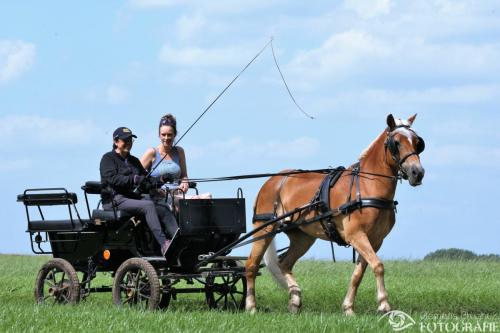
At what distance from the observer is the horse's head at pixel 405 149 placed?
10.8 m

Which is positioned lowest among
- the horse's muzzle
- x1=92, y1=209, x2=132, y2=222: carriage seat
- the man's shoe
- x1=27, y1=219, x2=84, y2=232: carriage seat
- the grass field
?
the grass field

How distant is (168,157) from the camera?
12.3 m

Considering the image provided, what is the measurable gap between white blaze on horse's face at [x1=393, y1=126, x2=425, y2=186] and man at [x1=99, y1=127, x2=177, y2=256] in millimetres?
2953

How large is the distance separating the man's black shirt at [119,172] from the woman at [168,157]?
0.24m

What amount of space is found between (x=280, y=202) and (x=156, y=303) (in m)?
2.30

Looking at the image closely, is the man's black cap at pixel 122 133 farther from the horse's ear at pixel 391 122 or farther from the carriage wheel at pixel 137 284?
the horse's ear at pixel 391 122

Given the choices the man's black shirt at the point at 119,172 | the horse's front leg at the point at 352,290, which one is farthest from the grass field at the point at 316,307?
the man's black shirt at the point at 119,172

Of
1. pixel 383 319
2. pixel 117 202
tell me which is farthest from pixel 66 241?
pixel 383 319

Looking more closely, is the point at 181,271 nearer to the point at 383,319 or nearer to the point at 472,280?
the point at 383,319

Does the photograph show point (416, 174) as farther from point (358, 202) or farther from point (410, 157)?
point (358, 202)

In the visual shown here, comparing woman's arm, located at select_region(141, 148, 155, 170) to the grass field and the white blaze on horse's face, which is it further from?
the white blaze on horse's face

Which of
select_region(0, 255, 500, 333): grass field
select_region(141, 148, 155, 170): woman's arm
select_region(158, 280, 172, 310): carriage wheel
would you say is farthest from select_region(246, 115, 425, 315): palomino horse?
select_region(141, 148, 155, 170): woman's arm

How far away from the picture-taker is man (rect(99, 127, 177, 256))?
1161 centimetres

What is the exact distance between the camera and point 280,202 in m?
12.6
